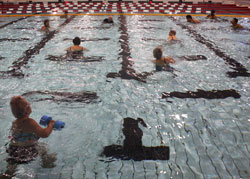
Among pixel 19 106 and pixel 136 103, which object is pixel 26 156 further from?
pixel 136 103

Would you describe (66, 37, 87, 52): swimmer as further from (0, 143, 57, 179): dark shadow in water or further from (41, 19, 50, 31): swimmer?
(0, 143, 57, 179): dark shadow in water

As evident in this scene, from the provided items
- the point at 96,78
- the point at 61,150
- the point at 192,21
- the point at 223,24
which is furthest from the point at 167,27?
the point at 61,150

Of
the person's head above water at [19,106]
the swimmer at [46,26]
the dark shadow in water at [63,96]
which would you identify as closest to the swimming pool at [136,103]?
the dark shadow in water at [63,96]

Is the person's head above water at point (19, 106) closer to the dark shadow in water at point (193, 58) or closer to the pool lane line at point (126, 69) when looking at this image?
the pool lane line at point (126, 69)

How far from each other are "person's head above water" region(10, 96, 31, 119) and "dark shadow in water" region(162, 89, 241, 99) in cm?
251

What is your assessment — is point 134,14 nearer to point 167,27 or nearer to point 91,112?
point 167,27

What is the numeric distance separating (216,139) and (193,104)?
0.92 m

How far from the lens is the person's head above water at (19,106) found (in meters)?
1.97

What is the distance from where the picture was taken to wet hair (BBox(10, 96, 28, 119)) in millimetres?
1967

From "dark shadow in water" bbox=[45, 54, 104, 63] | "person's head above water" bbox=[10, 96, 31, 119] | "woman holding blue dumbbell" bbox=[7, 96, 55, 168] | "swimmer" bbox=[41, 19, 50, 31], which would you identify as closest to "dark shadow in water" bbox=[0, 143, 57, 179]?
"woman holding blue dumbbell" bbox=[7, 96, 55, 168]

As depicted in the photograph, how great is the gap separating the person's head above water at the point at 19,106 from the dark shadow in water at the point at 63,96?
1639 millimetres

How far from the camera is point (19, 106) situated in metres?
1.99

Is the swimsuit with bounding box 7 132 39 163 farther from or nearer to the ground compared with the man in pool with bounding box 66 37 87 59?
nearer to the ground

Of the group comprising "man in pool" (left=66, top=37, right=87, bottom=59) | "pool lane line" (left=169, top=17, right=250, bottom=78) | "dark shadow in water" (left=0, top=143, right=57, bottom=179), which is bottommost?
"dark shadow in water" (left=0, top=143, right=57, bottom=179)
